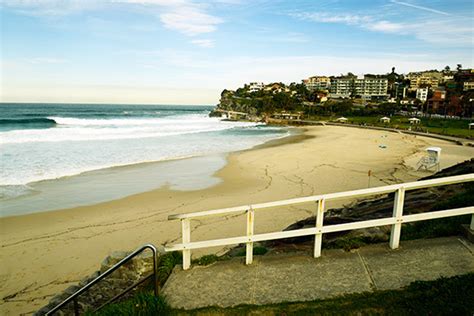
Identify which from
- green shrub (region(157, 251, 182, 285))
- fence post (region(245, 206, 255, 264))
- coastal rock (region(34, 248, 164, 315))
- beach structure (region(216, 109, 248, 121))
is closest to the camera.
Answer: fence post (region(245, 206, 255, 264))

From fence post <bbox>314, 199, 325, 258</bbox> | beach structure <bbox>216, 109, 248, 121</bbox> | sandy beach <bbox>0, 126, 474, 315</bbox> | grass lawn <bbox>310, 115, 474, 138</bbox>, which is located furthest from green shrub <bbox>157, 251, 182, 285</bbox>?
beach structure <bbox>216, 109, 248, 121</bbox>

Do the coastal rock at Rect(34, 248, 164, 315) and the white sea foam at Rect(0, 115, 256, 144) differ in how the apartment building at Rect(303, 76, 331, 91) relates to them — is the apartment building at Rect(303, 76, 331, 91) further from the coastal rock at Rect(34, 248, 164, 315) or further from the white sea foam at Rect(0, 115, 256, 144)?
the coastal rock at Rect(34, 248, 164, 315)

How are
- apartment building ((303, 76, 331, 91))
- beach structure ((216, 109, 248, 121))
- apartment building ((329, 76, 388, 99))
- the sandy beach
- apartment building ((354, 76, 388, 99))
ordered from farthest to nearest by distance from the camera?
apartment building ((303, 76, 331, 91)), apartment building ((354, 76, 388, 99)), apartment building ((329, 76, 388, 99)), beach structure ((216, 109, 248, 121)), the sandy beach

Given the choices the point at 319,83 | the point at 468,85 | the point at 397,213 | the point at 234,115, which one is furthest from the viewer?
the point at 319,83

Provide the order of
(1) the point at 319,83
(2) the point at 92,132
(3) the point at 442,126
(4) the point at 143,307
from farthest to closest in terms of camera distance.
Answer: (1) the point at 319,83, (3) the point at 442,126, (2) the point at 92,132, (4) the point at 143,307

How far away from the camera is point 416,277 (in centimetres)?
339

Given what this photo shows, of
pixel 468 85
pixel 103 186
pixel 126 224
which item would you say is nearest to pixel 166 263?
pixel 126 224

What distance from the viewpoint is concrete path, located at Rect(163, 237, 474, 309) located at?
3393 mm

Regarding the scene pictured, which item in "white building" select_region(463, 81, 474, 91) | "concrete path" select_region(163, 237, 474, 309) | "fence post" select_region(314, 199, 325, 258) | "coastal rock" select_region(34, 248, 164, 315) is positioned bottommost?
"coastal rock" select_region(34, 248, 164, 315)

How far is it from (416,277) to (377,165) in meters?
17.9

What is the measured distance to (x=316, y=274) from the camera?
3721mm

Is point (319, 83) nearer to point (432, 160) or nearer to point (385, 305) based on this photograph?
point (432, 160)

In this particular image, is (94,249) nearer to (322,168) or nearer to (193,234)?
(193,234)

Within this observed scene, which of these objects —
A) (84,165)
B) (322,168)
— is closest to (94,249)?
(84,165)
